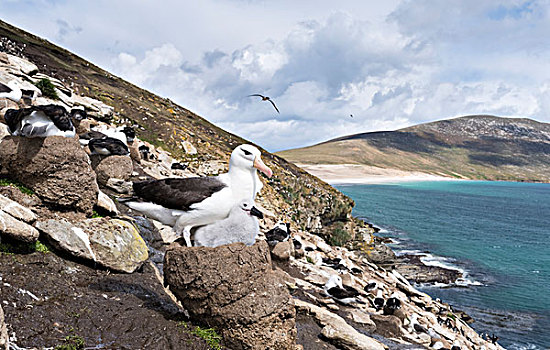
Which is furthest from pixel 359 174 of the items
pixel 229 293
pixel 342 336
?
pixel 229 293

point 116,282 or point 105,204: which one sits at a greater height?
point 105,204

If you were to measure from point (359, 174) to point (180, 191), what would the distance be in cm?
15966

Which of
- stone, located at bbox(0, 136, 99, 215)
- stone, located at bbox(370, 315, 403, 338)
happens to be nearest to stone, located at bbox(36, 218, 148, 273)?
stone, located at bbox(0, 136, 99, 215)

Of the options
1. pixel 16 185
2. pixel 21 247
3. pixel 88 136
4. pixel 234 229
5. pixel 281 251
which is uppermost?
pixel 88 136

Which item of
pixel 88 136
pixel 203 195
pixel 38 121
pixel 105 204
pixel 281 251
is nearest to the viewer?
pixel 203 195

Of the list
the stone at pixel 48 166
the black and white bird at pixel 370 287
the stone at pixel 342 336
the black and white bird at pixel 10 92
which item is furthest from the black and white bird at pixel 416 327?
the black and white bird at pixel 10 92

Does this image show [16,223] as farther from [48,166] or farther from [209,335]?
[209,335]

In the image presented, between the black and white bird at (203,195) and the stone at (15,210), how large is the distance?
186cm

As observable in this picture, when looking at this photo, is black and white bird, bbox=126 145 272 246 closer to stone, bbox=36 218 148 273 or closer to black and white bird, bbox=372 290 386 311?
stone, bbox=36 218 148 273

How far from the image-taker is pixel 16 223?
6242 mm

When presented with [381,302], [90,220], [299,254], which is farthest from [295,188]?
[90,220]

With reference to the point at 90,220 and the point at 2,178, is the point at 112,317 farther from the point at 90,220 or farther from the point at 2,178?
the point at 2,178

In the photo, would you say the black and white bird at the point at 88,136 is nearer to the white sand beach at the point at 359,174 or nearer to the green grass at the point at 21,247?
the green grass at the point at 21,247

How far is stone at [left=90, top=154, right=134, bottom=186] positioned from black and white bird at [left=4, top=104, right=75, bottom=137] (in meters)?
4.25
